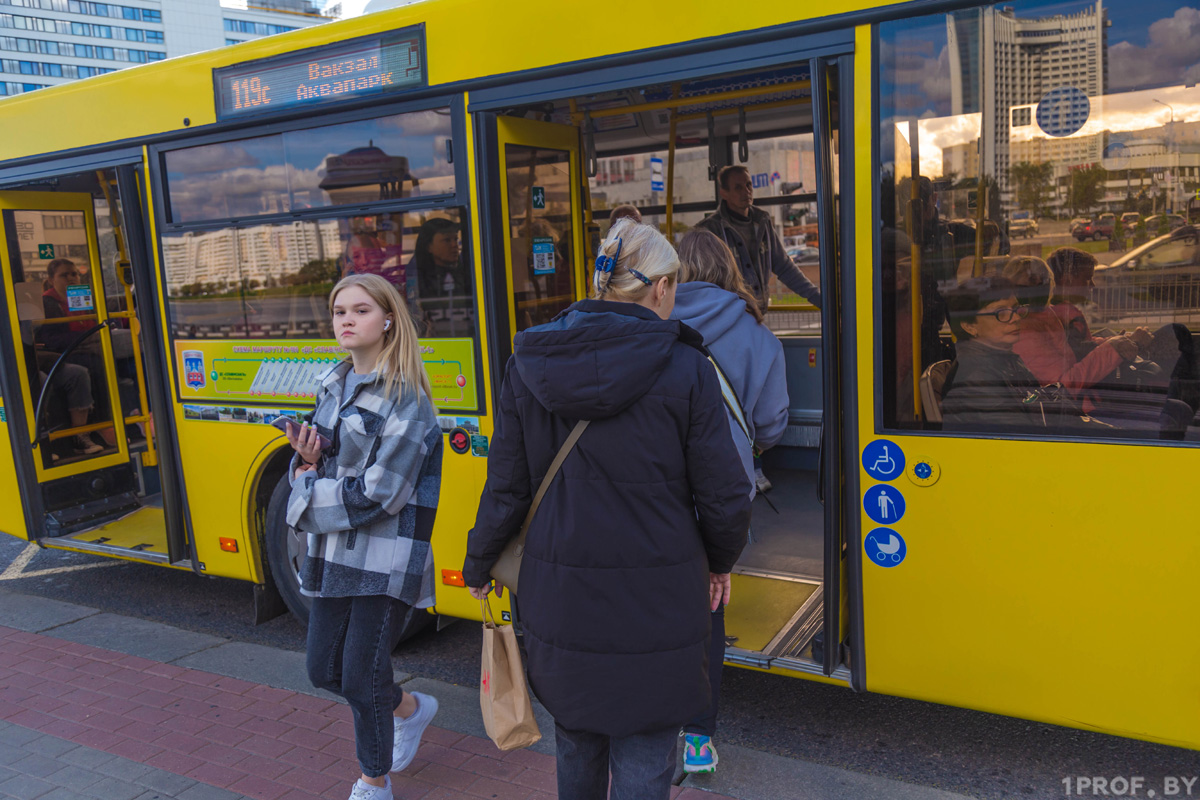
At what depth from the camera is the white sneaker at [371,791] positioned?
10.7 feet

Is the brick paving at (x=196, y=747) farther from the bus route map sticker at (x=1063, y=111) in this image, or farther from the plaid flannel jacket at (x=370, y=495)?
the bus route map sticker at (x=1063, y=111)

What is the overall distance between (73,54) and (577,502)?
→ 123571mm

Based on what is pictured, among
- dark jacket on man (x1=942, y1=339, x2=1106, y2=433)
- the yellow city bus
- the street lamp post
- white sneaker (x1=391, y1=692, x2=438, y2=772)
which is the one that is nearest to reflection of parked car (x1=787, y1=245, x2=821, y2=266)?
the yellow city bus

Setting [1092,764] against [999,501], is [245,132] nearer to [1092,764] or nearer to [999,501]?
[999,501]

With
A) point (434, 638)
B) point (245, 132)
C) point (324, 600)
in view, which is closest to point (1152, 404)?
point (324, 600)

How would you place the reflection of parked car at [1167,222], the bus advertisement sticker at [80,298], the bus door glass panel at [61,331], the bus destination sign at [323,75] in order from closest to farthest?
the reflection of parked car at [1167,222], the bus destination sign at [323,75], the bus door glass panel at [61,331], the bus advertisement sticker at [80,298]

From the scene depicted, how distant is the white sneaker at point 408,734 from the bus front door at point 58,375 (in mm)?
3539

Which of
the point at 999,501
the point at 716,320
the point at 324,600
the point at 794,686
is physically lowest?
the point at 794,686

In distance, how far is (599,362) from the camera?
2.14 m

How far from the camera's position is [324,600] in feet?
10.4

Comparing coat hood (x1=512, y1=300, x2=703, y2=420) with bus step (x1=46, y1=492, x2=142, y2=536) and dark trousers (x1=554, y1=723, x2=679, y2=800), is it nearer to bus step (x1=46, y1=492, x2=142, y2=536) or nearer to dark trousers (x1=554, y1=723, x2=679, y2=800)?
dark trousers (x1=554, y1=723, x2=679, y2=800)

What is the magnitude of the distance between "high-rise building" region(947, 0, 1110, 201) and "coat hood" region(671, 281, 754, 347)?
32.5 inches

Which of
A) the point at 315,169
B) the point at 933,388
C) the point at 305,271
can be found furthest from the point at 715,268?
the point at 305,271

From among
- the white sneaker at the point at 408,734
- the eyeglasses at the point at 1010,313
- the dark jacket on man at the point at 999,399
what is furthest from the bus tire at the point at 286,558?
the eyeglasses at the point at 1010,313
